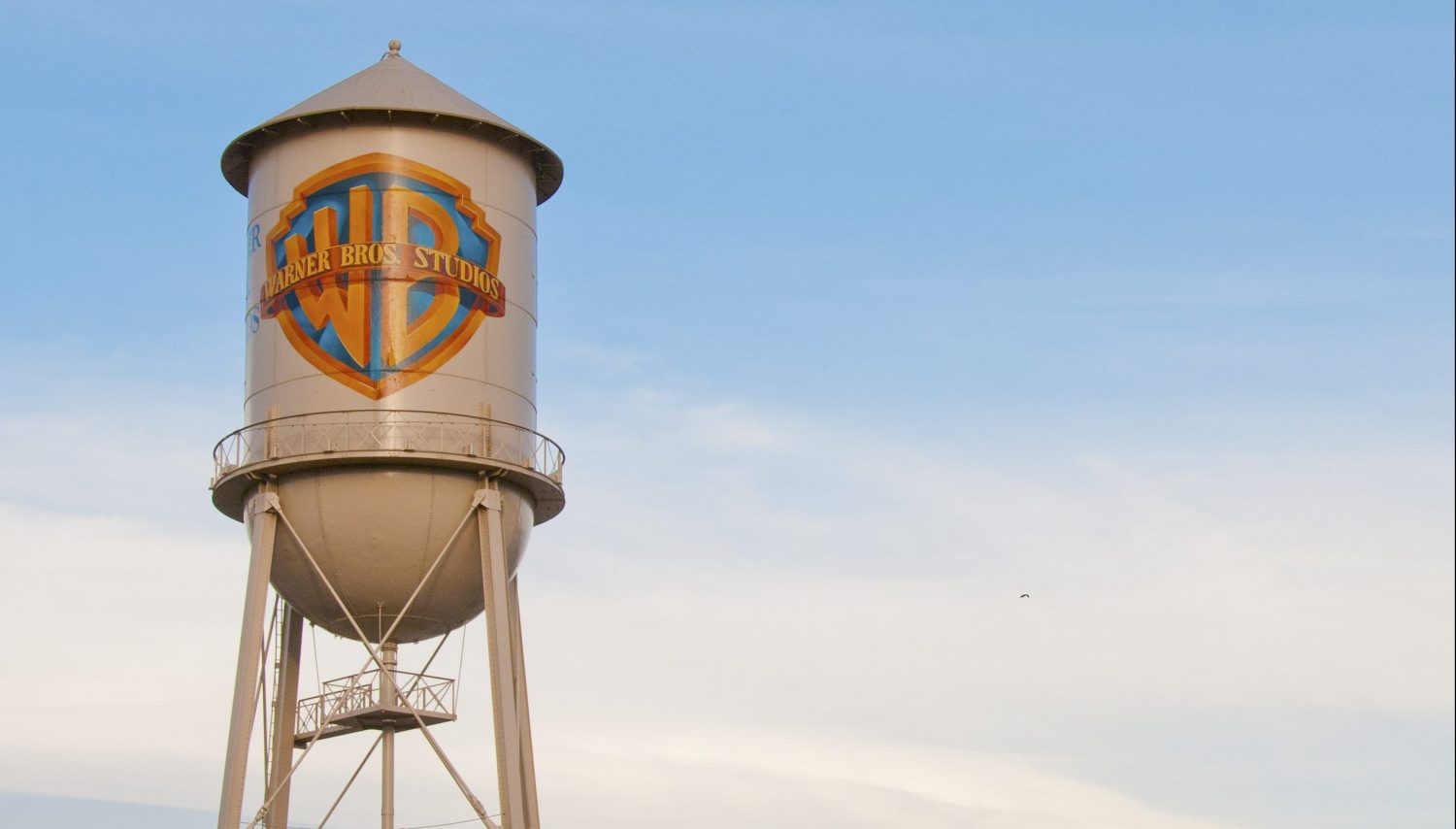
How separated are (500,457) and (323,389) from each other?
121 inches

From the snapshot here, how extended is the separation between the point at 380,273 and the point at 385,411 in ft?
7.35

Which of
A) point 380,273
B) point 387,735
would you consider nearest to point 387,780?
point 387,735

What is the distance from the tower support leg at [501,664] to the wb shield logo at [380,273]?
268 cm

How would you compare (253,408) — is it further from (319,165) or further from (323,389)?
(319,165)

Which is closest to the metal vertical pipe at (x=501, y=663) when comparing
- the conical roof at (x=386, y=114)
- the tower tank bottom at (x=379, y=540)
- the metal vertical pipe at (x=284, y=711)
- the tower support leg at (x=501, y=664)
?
the tower support leg at (x=501, y=664)

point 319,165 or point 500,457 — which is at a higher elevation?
point 319,165

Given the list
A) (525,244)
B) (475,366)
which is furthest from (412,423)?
(525,244)

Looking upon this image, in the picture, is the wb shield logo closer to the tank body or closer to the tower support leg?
the tank body

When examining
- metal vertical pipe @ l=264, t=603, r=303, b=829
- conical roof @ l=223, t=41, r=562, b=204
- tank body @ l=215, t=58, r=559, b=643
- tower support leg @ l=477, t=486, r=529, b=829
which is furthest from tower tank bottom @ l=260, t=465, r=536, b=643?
conical roof @ l=223, t=41, r=562, b=204

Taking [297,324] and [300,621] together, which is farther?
[300,621]

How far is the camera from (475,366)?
3909cm

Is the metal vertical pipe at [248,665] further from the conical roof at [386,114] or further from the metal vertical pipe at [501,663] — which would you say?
the conical roof at [386,114]

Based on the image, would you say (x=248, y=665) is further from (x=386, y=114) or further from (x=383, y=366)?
(x=386, y=114)

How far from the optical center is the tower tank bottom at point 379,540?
38250 millimetres
